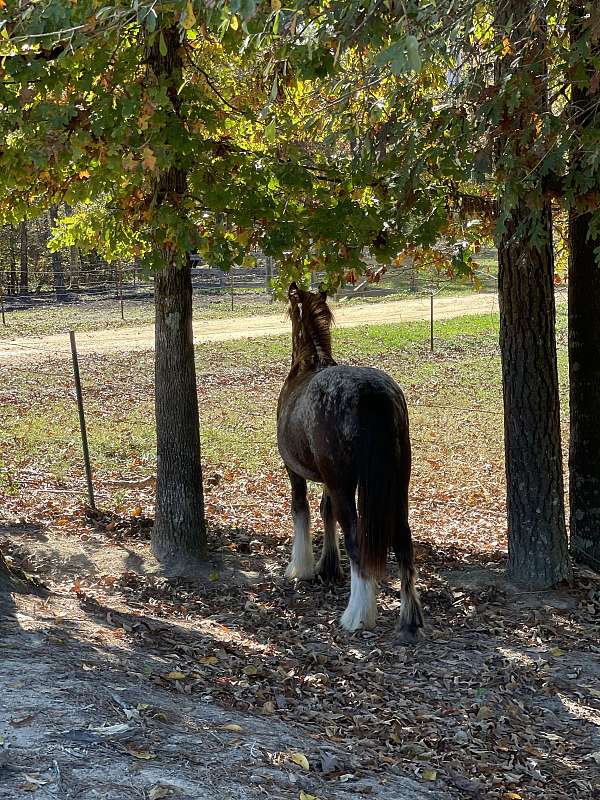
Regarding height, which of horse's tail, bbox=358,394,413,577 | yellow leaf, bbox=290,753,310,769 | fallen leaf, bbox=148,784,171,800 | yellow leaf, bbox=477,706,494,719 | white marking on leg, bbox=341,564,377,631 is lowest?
yellow leaf, bbox=477,706,494,719

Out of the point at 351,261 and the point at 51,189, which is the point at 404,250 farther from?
the point at 51,189

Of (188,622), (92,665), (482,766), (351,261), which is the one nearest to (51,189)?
(351,261)

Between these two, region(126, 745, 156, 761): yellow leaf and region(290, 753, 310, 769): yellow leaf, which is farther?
region(290, 753, 310, 769): yellow leaf

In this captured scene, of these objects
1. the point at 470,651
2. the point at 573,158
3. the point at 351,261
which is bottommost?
the point at 470,651

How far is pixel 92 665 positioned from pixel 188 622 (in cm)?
169

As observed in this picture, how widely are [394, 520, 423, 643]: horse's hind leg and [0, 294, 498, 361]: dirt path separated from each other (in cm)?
1417

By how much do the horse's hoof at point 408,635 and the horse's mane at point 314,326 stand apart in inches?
111

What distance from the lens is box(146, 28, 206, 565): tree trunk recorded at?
832 cm

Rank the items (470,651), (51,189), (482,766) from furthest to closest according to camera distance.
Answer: (51,189)
(470,651)
(482,766)

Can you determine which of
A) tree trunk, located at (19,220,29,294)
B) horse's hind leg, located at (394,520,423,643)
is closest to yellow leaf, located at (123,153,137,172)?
horse's hind leg, located at (394,520,423,643)

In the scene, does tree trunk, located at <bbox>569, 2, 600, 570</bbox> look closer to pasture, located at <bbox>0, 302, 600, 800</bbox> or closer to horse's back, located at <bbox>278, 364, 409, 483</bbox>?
pasture, located at <bbox>0, 302, 600, 800</bbox>

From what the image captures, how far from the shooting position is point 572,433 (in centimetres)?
852

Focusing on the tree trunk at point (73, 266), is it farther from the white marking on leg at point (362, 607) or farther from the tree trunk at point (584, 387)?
the white marking on leg at point (362, 607)

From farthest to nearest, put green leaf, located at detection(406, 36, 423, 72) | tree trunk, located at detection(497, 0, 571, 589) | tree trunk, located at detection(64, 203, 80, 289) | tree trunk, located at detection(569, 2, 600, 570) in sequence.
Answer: tree trunk, located at detection(64, 203, 80, 289) < tree trunk, located at detection(569, 2, 600, 570) < tree trunk, located at detection(497, 0, 571, 589) < green leaf, located at detection(406, 36, 423, 72)
